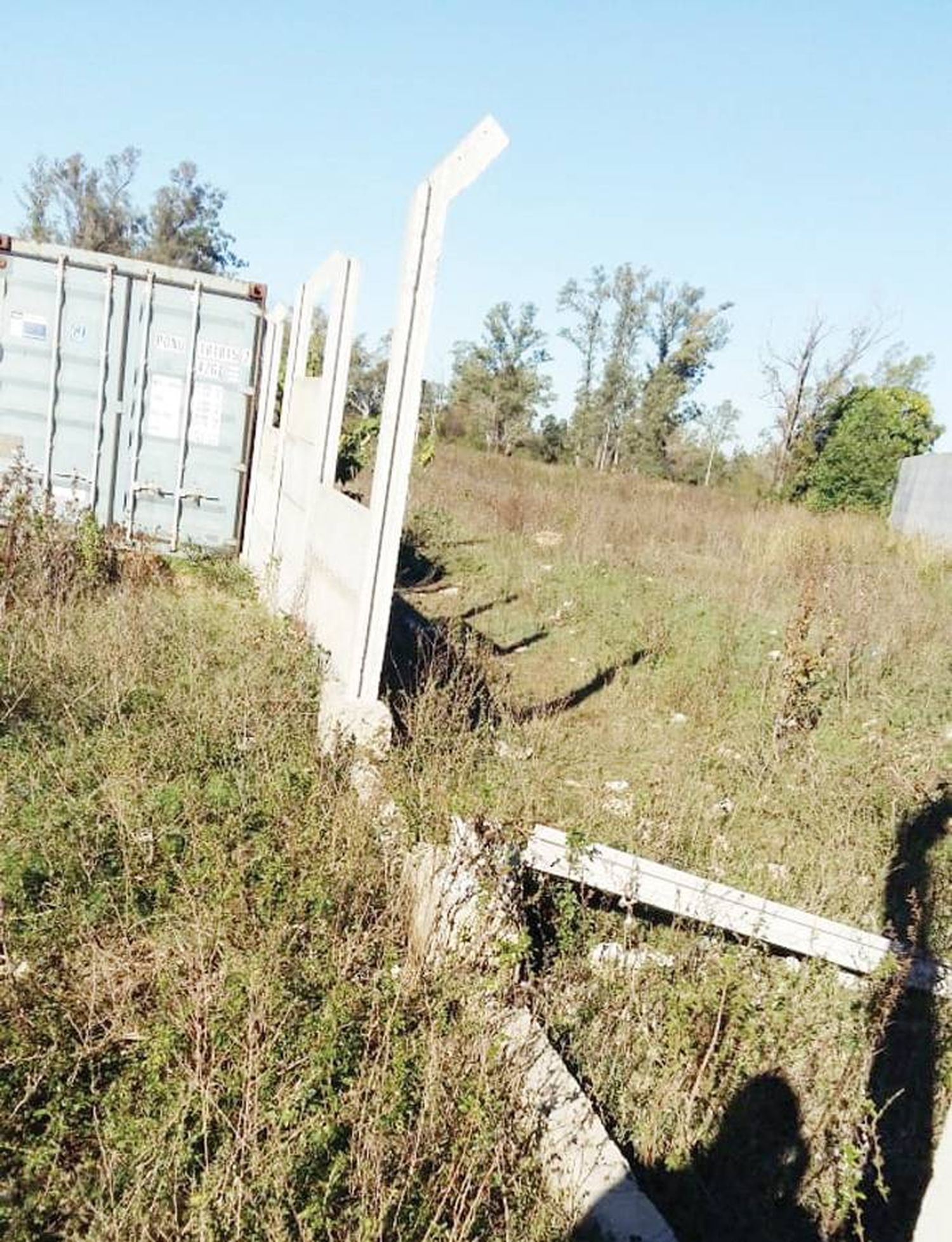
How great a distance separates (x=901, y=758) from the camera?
519cm

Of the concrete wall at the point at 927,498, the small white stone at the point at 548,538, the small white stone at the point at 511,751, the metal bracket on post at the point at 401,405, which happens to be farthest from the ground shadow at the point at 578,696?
the concrete wall at the point at 927,498

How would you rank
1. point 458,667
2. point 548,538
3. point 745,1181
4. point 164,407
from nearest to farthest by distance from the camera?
point 745,1181
point 458,667
point 164,407
point 548,538

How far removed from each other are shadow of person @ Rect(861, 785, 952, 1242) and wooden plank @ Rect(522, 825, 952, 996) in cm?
10

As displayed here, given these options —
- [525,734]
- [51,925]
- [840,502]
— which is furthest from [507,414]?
[51,925]

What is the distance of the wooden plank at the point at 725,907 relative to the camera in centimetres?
332

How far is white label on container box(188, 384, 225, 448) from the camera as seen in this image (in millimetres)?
8367

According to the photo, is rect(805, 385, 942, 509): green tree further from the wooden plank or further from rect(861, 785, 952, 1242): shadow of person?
the wooden plank

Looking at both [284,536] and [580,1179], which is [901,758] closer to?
[580,1179]

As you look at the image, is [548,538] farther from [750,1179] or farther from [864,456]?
[864,456]

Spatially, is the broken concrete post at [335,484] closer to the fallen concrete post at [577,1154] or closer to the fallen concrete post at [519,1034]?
the fallen concrete post at [519,1034]

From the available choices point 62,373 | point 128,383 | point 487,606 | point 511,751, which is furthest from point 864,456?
point 511,751

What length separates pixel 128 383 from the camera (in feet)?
26.8

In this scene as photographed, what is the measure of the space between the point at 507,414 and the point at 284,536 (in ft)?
119

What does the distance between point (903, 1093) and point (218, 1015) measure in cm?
212
